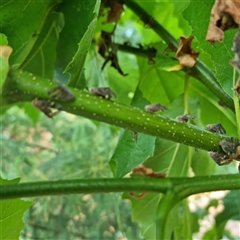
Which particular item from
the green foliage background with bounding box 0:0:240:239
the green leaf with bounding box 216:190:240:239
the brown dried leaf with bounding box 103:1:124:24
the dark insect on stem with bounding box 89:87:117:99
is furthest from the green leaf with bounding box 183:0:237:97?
the green leaf with bounding box 216:190:240:239

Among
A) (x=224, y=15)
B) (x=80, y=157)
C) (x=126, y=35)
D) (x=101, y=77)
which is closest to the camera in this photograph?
(x=224, y=15)

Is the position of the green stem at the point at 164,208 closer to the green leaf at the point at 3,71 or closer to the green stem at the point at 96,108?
the green stem at the point at 96,108

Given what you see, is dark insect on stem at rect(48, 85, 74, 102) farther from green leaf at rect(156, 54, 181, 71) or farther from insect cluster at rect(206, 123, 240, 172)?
green leaf at rect(156, 54, 181, 71)

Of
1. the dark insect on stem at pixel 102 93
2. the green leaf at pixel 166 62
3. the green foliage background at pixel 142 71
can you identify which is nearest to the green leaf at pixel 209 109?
the green foliage background at pixel 142 71

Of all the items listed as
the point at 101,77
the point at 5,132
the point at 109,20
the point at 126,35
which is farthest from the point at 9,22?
the point at 5,132

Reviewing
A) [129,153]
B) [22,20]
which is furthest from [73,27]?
[129,153]

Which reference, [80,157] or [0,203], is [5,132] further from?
[0,203]

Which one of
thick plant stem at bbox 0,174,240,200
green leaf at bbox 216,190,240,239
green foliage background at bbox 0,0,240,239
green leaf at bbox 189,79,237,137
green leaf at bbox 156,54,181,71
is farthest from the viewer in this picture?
green leaf at bbox 216,190,240,239
